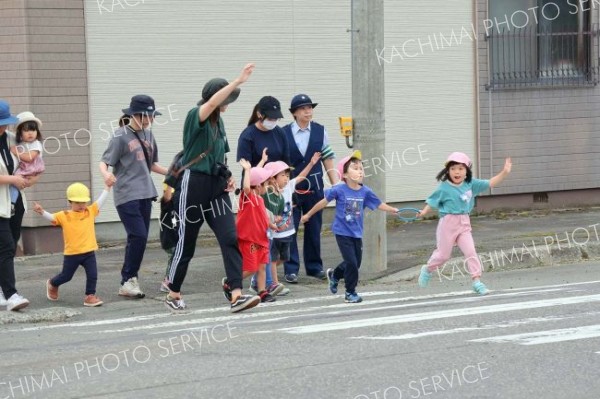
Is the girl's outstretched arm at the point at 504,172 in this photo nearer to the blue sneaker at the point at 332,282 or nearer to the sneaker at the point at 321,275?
the blue sneaker at the point at 332,282

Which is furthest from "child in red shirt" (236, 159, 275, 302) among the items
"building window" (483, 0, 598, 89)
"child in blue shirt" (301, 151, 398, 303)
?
"building window" (483, 0, 598, 89)

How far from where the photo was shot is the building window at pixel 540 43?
17.4 metres

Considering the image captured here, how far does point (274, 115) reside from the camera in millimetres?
11773

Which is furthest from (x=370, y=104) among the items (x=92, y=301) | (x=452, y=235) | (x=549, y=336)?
(x=549, y=336)

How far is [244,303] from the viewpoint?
34.1ft

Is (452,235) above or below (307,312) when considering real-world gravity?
above

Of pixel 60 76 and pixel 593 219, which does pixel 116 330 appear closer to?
pixel 60 76

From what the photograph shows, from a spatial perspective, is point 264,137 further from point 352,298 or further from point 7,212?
point 7,212

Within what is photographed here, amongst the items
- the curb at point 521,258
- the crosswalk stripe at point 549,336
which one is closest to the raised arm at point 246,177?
the curb at point 521,258

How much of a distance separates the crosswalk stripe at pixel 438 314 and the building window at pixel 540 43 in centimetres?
727

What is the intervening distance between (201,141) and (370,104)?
2.78 meters

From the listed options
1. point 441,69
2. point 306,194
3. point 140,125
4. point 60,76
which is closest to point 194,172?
point 140,125

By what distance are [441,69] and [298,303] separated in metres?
6.68

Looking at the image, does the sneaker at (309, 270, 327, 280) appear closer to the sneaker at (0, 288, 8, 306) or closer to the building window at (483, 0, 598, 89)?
the sneaker at (0, 288, 8, 306)
